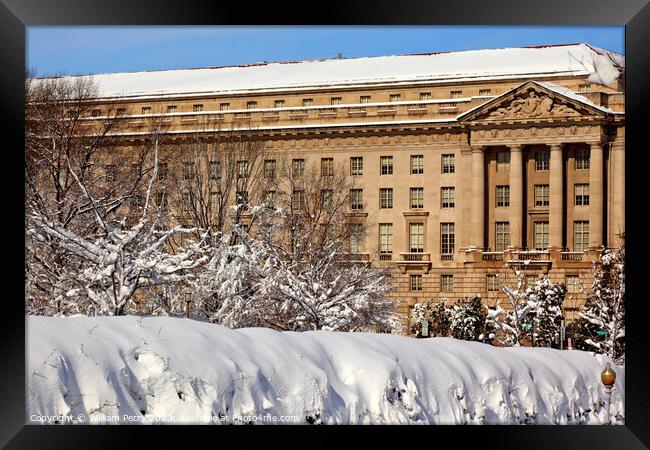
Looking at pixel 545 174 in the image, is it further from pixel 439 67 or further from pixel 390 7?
pixel 390 7

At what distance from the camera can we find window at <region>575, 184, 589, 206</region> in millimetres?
96875

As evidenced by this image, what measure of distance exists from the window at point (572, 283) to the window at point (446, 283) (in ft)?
27.6

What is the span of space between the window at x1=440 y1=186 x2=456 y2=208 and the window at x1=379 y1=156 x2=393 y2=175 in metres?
3.44

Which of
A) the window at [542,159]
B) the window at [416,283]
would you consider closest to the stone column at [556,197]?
the window at [542,159]

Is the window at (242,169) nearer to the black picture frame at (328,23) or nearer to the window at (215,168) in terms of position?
the window at (215,168)

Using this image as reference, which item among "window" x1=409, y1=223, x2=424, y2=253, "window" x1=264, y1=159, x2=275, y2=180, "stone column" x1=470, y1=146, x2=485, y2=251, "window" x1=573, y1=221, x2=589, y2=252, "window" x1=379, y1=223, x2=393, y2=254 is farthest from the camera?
"window" x1=409, y1=223, x2=424, y2=253

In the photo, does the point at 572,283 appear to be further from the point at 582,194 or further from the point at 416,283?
the point at 582,194

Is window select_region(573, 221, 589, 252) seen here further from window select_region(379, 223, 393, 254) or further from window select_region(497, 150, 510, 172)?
window select_region(379, 223, 393, 254)

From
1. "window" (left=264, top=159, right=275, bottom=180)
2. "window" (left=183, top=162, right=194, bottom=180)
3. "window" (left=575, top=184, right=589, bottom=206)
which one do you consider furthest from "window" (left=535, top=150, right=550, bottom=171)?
"window" (left=183, top=162, right=194, bottom=180)

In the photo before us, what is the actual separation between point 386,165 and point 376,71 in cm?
683

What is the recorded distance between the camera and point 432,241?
318 feet

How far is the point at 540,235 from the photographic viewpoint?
315 feet

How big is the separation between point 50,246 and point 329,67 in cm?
6760

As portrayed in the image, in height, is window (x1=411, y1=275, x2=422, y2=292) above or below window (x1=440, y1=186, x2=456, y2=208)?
below
